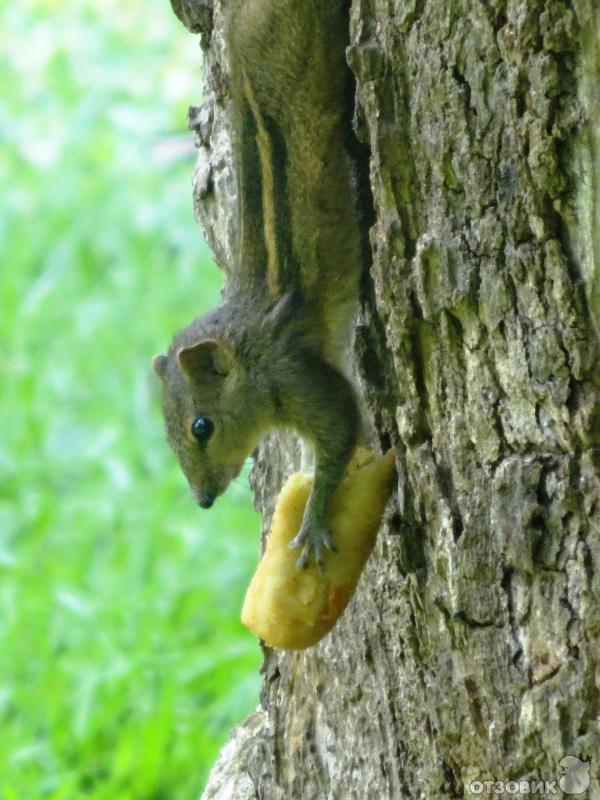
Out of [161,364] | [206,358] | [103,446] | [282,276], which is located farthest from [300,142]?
[103,446]

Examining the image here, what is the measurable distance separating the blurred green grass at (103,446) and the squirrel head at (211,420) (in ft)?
4.09

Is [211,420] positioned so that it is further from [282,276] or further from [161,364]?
[282,276]

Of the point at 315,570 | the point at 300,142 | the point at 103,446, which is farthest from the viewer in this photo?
the point at 103,446

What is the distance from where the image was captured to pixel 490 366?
2.45m

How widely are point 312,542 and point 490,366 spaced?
2.05 feet

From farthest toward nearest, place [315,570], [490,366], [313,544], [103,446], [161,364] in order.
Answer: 1. [103,446]
2. [161,364]
3. [313,544]
4. [315,570]
5. [490,366]

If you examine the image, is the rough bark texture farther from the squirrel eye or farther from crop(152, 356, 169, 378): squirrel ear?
crop(152, 356, 169, 378): squirrel ear

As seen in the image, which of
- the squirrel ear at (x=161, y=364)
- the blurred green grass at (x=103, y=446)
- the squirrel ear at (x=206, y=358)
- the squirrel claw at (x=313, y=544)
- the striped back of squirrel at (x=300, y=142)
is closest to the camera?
the squirrel claw at (x=313, y=544)

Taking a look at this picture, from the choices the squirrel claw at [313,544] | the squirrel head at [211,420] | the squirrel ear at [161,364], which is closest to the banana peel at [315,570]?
the squirrel claw at [313,544]

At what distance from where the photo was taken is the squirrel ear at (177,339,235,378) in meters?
3.53

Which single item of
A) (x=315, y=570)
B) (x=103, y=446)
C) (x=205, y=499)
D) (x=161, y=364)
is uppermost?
(x=103, y=446)

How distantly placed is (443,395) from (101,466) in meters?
3.66

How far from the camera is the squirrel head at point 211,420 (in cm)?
360

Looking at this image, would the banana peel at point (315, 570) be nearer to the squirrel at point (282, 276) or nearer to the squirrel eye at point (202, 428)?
the squirrel at point (282, 276)
